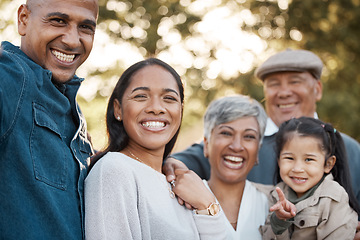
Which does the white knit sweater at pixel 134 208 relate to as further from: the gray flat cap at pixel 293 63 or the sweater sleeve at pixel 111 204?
the gray flat cap at pixel 293 63

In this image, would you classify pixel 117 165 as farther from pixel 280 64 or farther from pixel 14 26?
pixel 14 26

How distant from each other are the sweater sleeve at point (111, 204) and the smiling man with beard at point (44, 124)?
0.06 m

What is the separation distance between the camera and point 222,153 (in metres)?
3.48

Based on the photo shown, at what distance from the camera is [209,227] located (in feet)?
8.59

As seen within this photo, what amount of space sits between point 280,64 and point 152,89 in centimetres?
249

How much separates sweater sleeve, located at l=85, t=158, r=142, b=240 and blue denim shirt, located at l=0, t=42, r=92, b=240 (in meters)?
0.06

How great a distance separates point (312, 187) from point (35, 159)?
6.55ft

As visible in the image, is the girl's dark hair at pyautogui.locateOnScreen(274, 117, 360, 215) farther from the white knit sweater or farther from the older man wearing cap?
the older man wearing cap

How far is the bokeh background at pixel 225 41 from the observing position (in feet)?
27.6

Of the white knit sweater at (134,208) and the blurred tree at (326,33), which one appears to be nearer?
the white knit sweater at (134,208)

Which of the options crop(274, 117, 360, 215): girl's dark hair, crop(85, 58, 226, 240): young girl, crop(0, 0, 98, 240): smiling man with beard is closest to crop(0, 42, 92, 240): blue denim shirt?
crop(0, 0, 98, 240): smiling man with beard

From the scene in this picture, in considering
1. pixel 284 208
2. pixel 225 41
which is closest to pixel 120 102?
pixel 284 208

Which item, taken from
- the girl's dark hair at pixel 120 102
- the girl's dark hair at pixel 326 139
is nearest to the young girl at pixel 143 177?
the girl's dark hair at pixel 120 102

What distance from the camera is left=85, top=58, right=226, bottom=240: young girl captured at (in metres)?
2.30
